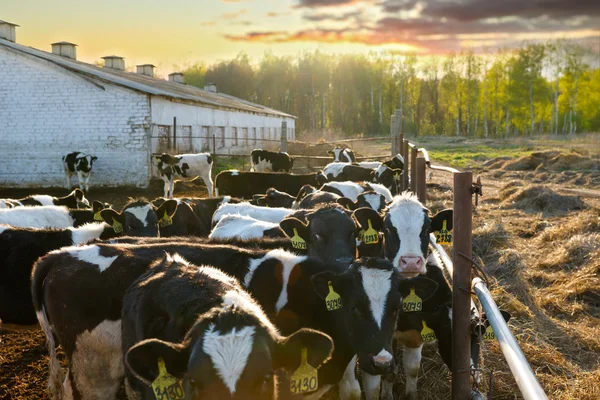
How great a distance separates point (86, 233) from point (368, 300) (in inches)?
158

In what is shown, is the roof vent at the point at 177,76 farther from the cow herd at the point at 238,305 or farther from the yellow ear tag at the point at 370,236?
the yellow ear tag at the point at 370,236

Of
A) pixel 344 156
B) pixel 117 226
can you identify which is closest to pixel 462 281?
pixel 117 226

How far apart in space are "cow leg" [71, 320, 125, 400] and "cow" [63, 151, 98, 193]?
18043mm

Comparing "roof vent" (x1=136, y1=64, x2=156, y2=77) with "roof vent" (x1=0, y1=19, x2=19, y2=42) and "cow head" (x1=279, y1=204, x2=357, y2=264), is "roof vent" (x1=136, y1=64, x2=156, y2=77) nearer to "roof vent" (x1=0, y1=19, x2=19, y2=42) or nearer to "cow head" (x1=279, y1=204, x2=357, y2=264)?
"roof vent" (x1=0, y1=19, x2=19, y2=42)

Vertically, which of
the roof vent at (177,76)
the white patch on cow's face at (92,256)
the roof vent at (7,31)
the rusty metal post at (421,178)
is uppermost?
the roof vent at (177,76)

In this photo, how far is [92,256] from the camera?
4.21 m

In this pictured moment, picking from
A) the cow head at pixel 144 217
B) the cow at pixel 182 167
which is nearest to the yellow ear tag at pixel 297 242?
the cow head at pixel 144 217

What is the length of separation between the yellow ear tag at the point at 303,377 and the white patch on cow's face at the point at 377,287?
122 centimetres

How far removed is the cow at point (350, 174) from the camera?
14.3m

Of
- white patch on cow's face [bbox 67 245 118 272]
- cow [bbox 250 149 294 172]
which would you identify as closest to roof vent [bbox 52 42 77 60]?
cow [bbox 250 149 294 172]

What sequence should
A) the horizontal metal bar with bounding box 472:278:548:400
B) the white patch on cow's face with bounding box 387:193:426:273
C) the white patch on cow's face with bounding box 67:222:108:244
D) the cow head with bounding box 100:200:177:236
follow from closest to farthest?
the horizontal metal bar with bounding box 472:278:548:400 < the white patch on cow's face with bounding box 387:193:426:273 < the white patch on cow's face with bounding box 67:222:108:244 < the cow head with bounding box 100:200:177:236

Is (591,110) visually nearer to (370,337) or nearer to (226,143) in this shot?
(226,143)

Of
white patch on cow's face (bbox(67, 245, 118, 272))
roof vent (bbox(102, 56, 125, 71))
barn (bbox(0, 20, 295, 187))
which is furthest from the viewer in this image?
roof vent (bbox(102, 56, 125, 71))

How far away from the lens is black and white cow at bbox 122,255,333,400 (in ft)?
8.59
